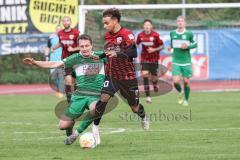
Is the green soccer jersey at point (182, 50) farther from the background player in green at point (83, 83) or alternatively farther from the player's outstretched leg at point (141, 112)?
the background player in green at point (83, 83)

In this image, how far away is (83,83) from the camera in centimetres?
1198

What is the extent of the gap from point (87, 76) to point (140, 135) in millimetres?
1508

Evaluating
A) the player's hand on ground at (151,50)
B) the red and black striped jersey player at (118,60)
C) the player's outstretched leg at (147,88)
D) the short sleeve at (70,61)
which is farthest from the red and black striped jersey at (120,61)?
the player's hand on ground at (151,50)

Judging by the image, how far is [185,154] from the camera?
33.8 ft

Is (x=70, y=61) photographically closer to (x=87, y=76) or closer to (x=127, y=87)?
(x=87, y=76)

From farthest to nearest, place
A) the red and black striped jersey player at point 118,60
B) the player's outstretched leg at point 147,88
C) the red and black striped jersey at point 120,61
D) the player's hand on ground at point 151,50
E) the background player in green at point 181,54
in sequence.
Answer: the player's hand on ground at point 151,50 < the player's outstretched leg at point 147,88 < the background player in green at point 181,54 < the red and black striped jersey at point 120,61 < the red and black striped jersey player at point 118,60

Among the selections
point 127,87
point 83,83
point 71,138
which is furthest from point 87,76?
point 71,138

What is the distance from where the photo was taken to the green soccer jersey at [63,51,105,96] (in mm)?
11883

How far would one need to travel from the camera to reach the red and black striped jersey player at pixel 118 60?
12.2 metres

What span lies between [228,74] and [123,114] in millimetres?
11593

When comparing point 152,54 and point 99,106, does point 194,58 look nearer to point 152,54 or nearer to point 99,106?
point 152,54

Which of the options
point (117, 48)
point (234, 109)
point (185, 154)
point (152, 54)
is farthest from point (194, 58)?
point (185, 154)

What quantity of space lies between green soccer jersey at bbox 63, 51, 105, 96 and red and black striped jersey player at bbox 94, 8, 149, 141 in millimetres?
121

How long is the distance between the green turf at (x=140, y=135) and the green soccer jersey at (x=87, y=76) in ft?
2.76
